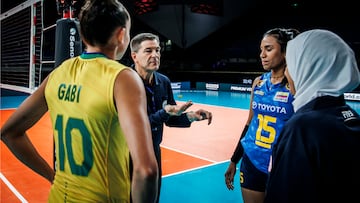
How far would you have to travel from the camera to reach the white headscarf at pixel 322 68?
122 cm

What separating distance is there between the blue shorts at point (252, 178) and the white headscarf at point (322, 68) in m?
1.39

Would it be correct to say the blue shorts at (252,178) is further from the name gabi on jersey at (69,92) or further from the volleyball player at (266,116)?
the name gabi on jersey at (69,92)

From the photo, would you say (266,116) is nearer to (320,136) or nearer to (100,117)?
(320,136)

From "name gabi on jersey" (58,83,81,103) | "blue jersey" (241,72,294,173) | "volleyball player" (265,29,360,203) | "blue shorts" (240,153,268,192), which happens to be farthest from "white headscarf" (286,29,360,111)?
"blue shorts" (240,153,268,192)

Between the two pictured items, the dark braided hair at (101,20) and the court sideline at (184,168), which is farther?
the court sideline at (184,168)

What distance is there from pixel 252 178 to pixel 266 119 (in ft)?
1.56

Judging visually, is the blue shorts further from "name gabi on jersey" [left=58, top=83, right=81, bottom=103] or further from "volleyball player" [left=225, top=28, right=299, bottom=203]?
"name gabi on jersey" [left=58, top=83, right=81, bottom=103]

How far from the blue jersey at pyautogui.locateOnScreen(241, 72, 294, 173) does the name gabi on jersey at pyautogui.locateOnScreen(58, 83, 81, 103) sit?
5.39ft

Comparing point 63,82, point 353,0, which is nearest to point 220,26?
point 353,0

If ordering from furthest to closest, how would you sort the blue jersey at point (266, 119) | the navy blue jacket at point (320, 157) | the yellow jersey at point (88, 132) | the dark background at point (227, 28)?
the dark background at point (227, 28) < the blue jersey at point (266, 119) < the yellow jersey at point (88, 132) < the navy blue jacket at point (320, 157)

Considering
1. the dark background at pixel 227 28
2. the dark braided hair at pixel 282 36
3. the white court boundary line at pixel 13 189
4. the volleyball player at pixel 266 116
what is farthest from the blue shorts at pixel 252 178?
the dark background at pixel 227 28

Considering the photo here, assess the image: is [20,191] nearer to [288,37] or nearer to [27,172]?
[27,172]

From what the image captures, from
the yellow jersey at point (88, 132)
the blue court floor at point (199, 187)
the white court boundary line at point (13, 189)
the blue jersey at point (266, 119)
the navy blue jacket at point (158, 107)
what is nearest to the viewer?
the yellow jersey at point (88, 132)

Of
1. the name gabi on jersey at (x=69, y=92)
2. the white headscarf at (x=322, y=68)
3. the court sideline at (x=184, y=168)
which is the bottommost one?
the court sideline at (x=184, y=168)
